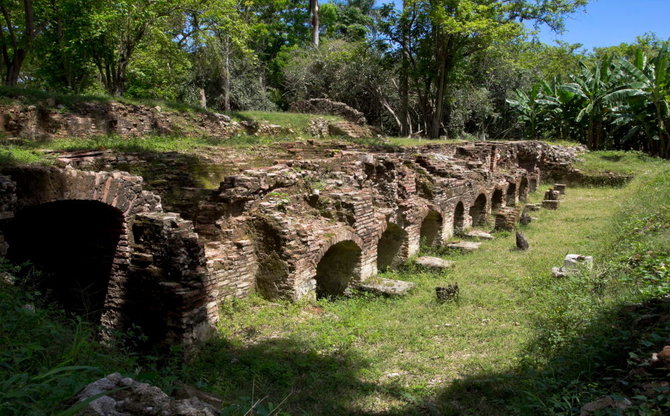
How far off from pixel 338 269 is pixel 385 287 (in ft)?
4.60

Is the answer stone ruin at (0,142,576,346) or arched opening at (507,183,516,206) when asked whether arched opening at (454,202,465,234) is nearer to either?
stone ruin at (0,142,576,346)

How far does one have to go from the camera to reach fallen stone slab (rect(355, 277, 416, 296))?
32.7 ft

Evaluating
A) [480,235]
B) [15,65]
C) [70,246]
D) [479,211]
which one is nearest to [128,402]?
[70,246]

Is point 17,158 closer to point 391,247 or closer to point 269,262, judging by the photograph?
point 269,262

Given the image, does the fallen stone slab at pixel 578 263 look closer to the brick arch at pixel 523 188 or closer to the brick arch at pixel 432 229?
the brick arch at pixel 432 229

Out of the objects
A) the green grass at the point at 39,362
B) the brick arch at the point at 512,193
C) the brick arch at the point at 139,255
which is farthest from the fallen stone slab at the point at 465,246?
the green grass at the point at 39,362

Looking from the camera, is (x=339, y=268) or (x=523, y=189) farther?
(x=523, y=189)

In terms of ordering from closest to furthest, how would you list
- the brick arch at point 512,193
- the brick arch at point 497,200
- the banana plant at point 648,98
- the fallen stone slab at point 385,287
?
the fallen stone slab at point 385,287
the brick arch at point 497,200
the brick arch at point 512,193
the banana plant at point 648,98

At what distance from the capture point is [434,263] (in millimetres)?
12047

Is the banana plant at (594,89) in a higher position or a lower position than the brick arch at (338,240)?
higher

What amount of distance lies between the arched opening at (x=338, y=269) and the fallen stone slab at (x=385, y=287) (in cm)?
43

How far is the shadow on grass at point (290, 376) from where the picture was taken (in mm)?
5607

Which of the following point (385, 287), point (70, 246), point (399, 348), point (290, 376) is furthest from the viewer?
point (385, 287)

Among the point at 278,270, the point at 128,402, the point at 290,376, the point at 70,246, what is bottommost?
the point at 290,376
